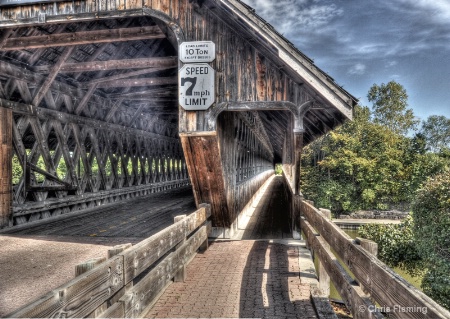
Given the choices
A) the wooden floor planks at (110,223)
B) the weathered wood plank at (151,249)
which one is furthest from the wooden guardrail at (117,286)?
the wooden floor planks at (110,223)

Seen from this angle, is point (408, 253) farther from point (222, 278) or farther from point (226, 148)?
point (222, 278)

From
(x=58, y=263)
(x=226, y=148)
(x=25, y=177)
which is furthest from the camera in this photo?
(x=25, y=177)

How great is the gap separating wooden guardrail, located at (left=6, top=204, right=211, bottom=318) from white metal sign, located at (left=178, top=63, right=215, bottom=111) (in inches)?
98.9

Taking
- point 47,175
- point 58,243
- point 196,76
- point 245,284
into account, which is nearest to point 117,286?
point 245,284

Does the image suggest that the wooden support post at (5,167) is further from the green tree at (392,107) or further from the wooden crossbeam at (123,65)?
the green tree at (392,107)

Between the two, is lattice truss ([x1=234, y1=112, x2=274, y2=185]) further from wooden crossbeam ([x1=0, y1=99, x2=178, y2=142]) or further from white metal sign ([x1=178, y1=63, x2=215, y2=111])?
wooden crossbeam ([x1=0, y1=99, x2=178, y2=142])

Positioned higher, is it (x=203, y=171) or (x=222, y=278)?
(x=203, y=171)

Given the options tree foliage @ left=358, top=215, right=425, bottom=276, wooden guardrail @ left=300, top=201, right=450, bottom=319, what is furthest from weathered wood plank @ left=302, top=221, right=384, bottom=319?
tree foliage @ left=358, top=215, right=425, bottom=276

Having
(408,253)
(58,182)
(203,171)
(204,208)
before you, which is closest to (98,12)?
(203,171)

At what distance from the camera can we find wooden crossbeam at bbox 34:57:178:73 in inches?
311

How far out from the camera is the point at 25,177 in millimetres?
8336

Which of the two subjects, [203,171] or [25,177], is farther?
[25,177]

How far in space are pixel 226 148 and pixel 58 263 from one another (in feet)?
14.2

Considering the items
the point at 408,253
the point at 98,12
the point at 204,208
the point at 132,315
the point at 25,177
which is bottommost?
the point at 408,253
